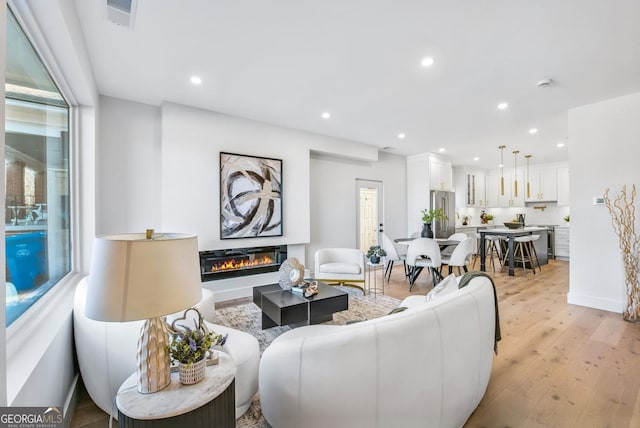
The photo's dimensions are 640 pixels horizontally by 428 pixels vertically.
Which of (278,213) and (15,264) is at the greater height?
(278,213)

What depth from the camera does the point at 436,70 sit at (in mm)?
2762

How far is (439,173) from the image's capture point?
6727 mm

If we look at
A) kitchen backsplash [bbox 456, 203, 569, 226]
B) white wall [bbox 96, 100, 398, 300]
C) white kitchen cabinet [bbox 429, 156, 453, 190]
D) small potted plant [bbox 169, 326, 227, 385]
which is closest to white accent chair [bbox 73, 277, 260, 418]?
small potted plant [bbox 169, 326, 227, 385]

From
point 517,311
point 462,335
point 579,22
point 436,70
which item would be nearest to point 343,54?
point 436,70

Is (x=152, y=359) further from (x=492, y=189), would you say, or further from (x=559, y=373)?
(x=492, y=189)

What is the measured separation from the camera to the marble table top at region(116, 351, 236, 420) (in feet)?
3.27

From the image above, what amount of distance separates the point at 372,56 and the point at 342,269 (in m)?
2.54

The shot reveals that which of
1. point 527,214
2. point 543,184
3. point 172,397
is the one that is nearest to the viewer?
point 172,397

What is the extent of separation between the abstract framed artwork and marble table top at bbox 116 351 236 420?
117 inches

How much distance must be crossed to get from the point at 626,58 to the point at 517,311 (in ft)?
9.23

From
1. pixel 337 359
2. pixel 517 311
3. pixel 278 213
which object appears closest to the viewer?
pixel 337 359

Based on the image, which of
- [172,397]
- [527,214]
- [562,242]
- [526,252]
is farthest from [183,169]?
[527,214]

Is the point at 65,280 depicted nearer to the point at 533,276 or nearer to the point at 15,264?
the point at 15,264

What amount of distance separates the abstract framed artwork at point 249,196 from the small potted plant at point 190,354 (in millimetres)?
2897
